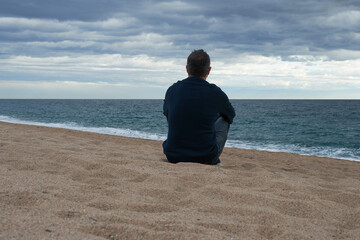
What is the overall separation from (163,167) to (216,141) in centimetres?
80

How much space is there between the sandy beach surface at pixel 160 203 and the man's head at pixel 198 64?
1162 mm

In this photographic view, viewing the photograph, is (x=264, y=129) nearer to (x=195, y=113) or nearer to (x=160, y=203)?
(x=195, y=113)

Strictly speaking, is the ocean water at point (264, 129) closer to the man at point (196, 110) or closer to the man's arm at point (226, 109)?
the man's arm at point (226, 109)

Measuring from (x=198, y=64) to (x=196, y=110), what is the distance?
0.57m

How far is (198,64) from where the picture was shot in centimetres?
396

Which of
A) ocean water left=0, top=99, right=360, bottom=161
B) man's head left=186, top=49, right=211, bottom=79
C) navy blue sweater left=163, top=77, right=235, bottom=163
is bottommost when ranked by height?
ocean water left=0, top=99, right=360, bottom=161

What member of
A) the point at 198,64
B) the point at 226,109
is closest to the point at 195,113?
the point at 226,109

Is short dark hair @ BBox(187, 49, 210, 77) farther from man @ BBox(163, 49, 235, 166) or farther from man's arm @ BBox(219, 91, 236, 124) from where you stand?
man's arm @ BBox(219, 91, 236, 124)

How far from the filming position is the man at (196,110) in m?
3.96

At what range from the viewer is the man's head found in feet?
12.9

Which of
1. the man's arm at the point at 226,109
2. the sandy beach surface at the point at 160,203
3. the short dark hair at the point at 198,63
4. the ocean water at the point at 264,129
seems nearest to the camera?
the sandy beach surface at the point at 160,203

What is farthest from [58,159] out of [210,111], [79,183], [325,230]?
[325,230]

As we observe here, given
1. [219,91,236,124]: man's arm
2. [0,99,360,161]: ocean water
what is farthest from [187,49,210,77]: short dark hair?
[0,99,360,161]: ocean water

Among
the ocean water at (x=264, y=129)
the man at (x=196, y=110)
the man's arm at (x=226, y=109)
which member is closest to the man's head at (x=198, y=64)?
the man at (x=196, y=110)
